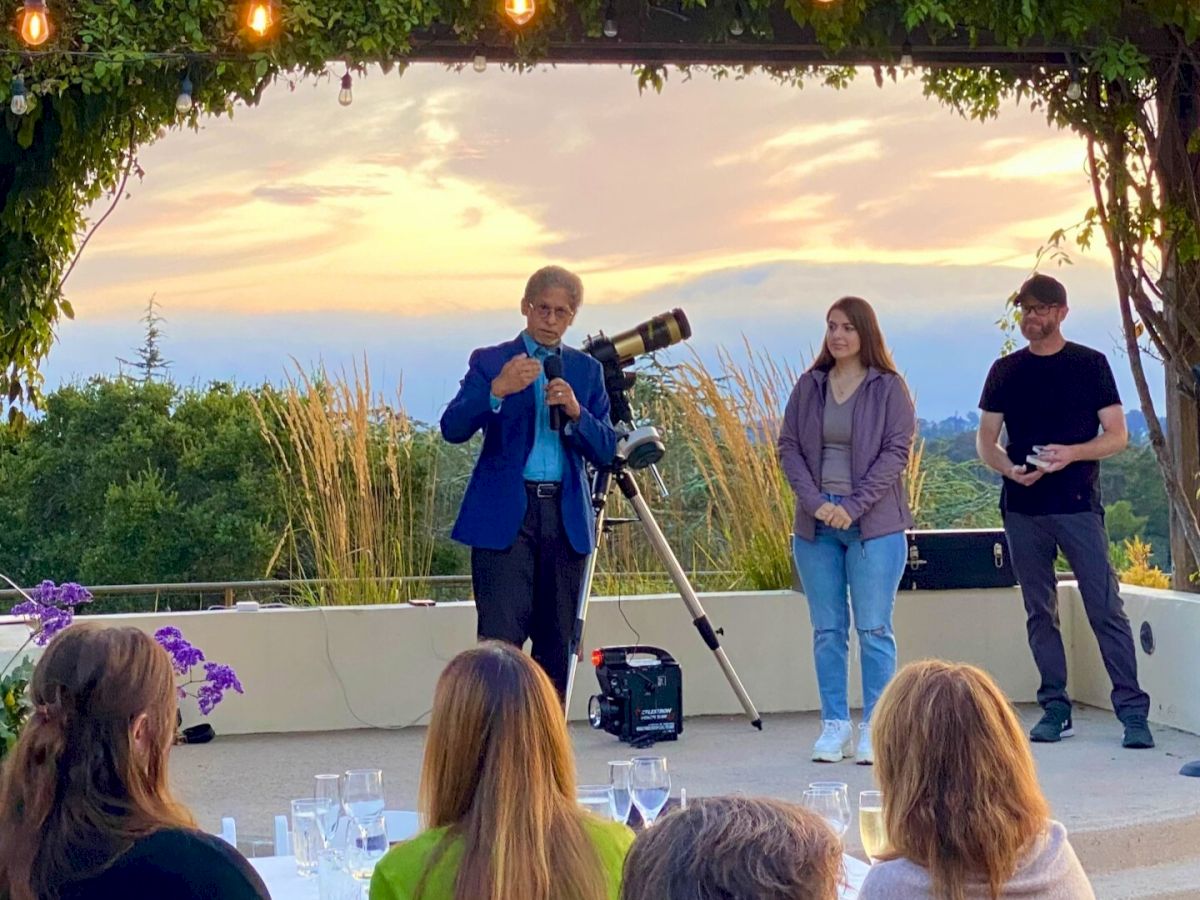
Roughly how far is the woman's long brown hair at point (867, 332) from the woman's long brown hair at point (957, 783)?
270 centimetres

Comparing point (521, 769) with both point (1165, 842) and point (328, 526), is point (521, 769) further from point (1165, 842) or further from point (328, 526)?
point (328, 526)

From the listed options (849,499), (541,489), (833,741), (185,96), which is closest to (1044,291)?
(849,499)

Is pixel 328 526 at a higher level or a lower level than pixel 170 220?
lower

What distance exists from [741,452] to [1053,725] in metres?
1.55

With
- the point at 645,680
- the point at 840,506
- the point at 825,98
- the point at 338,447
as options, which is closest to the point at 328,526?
the point at 338,447

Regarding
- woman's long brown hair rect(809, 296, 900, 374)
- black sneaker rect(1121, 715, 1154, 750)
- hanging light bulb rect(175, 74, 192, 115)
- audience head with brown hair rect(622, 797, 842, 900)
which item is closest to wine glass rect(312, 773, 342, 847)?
audience head with brown hair rect(622, 797, 842, 900)

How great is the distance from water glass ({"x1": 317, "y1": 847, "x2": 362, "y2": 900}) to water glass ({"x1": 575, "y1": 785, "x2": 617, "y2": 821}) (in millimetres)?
318

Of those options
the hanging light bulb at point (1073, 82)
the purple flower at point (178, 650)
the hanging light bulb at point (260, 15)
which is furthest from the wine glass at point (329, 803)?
the hanging light bulb at point (1073, 82)

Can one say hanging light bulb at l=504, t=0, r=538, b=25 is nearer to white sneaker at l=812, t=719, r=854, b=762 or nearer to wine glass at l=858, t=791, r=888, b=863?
white sneaker at l=812, t=719, r=854, b=762

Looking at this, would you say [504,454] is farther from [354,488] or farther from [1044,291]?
[1044,291]

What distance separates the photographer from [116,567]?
7.94m

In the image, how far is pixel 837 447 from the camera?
428cm

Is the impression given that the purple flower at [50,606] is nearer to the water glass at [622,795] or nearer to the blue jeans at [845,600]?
the water glass at [622,795]

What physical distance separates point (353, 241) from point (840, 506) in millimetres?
3925
